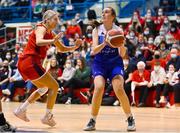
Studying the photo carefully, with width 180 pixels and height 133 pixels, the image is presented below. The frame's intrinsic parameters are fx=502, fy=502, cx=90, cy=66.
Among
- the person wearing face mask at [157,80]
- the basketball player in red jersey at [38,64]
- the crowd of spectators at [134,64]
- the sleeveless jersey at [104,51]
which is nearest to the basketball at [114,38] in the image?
the sleeveless jersey at [104,51]

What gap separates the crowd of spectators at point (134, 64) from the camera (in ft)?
52.7

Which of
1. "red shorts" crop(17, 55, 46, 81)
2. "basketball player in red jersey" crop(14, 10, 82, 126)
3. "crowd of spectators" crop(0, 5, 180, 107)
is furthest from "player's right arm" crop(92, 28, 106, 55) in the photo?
"crowd of spectators" crop(0, 5, 180, 107)

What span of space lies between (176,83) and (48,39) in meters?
7.41

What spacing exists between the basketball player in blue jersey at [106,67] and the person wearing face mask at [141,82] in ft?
25.0

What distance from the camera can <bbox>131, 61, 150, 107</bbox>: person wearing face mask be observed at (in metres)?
16.0

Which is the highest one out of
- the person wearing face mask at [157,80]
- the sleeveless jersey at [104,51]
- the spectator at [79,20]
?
the sleeveless jersey at [104,51]

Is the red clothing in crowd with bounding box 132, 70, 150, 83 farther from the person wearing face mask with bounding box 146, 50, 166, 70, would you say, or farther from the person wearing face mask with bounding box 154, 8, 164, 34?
the person wearing face mask with bounding box 154, 8, 164, 34

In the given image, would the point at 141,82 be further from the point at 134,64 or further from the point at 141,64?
the point at 134,64

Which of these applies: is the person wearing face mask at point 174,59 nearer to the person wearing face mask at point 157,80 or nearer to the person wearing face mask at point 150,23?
the person wearing face mask at point 157,80

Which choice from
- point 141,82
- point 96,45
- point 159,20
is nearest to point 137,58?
point 141,82

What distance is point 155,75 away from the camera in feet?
52.7

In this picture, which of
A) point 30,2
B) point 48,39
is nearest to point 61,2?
point 30,2

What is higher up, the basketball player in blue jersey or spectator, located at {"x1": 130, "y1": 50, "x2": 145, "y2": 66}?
the basketball player in blue jersey

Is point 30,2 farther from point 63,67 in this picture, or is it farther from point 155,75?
point 155,75
